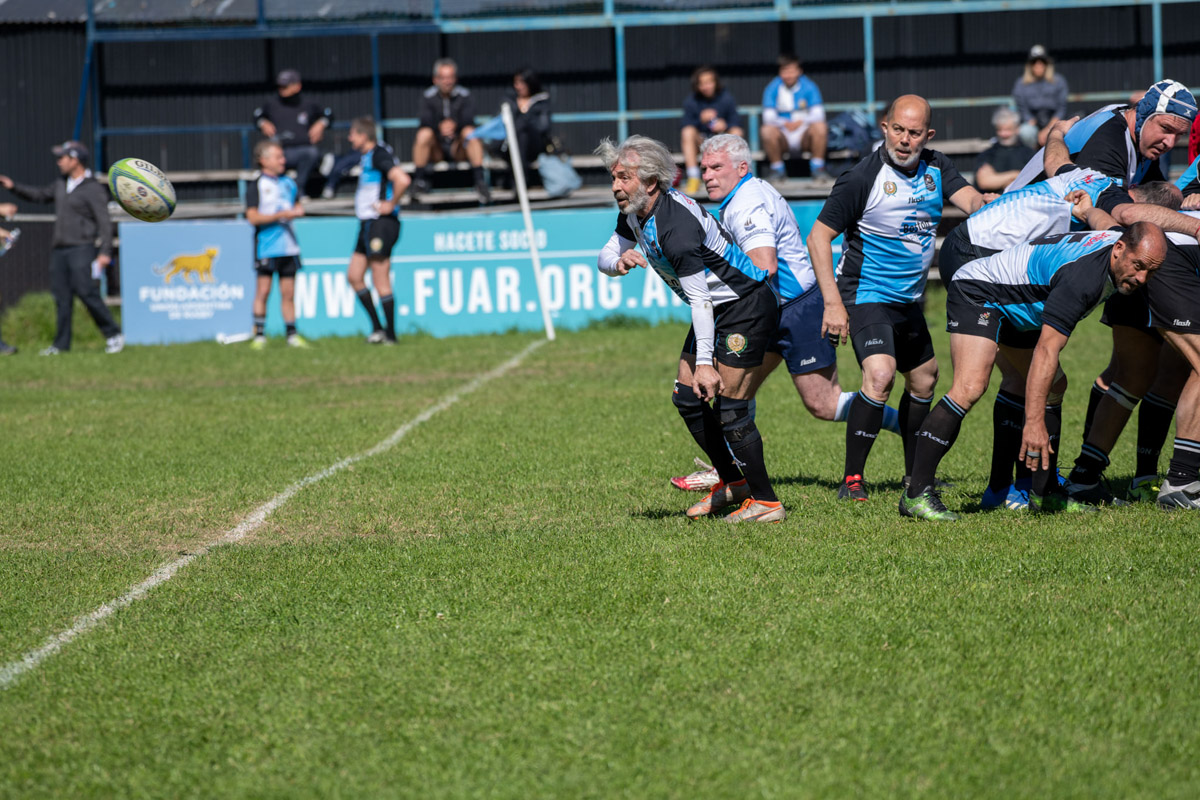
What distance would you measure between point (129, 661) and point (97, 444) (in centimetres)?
552

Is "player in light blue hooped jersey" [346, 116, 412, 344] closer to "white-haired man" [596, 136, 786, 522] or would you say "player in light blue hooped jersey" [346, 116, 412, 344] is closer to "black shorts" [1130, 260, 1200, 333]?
"white-haired man" [596, 136, 786, 522]

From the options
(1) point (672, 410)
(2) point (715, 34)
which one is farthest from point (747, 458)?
(2) point (715, 34)

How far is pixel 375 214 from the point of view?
16.4m

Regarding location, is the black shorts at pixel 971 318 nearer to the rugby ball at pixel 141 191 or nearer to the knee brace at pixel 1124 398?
the knee brace at pixel 1124 398

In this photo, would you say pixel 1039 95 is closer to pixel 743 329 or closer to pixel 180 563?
pixel 743 329

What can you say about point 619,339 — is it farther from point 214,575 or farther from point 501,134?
point 214,575

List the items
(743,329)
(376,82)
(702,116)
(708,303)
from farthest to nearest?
(376,82)
(702,116)
(743,329)
(708,303)

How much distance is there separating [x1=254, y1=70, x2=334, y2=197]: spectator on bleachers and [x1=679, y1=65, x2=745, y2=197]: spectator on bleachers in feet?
18.5

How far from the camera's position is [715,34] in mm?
23156

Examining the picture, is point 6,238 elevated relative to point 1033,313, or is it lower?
elevated

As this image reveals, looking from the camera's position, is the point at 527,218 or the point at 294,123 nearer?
the point at 527,218

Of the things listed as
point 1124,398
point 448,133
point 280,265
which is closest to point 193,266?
point 280,265

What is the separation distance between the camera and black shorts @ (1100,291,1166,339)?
670cm

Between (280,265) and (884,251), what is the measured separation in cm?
1133
